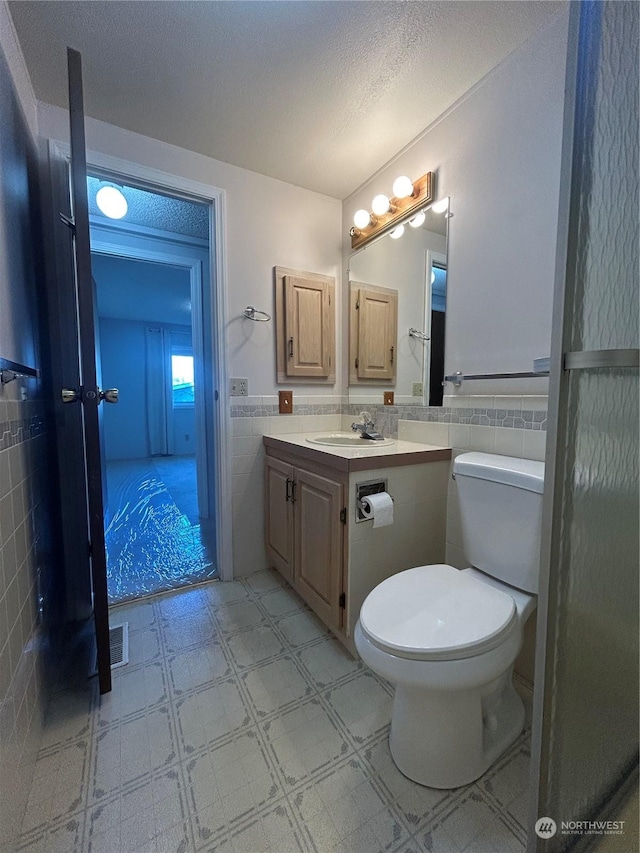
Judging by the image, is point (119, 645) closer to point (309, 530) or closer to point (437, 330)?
point (309, 530)

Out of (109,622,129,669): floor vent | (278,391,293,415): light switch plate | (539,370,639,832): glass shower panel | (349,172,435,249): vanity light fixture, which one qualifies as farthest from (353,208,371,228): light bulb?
(109,622,129,669): floor vent

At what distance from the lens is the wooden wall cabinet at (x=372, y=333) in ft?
6.26

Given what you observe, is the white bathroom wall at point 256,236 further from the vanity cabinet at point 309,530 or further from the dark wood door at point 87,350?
the dark wood door at point 87,350

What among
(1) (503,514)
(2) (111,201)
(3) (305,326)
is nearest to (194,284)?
(2) (111,201)

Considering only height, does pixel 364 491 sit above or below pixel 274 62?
below

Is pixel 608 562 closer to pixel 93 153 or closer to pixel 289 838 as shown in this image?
pixel 289 838

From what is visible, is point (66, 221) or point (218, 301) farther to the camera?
point (218, 301)

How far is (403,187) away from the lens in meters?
1.66

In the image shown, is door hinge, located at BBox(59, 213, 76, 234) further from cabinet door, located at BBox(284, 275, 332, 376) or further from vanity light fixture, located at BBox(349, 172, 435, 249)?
vanity light fixture, located at BBox(349, 172, 435, 249)

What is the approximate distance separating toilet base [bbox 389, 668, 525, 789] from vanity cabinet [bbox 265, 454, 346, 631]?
454mm

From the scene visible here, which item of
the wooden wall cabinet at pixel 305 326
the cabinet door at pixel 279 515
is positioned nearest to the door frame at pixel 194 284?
the cabinet door at pixel 279 515

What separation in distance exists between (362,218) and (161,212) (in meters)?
1.39

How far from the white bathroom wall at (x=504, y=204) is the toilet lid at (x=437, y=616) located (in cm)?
73

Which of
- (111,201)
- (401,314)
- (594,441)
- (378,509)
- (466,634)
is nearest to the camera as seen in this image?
(594,441)
